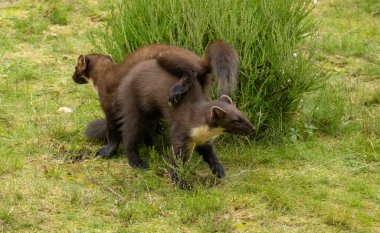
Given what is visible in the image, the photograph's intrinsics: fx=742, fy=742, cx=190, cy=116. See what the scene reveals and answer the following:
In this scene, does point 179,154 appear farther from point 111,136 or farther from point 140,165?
point 111,136

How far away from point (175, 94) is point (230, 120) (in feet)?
1.43

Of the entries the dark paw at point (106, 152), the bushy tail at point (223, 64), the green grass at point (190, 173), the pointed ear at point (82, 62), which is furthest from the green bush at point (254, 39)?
the dark paw at point (106, 152)

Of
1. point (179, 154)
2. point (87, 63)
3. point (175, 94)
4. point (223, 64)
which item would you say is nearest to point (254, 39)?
point (223, 64)

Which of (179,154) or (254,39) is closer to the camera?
(179,154)

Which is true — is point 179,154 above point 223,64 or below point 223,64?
below

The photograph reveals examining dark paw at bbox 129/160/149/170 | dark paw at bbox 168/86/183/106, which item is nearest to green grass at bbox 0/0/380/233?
dark paw at bbox 129/160/149/170

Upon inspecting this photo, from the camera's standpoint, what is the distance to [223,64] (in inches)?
203

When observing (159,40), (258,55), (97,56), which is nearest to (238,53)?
(258,55)

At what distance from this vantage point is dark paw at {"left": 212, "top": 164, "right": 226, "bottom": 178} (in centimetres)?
533

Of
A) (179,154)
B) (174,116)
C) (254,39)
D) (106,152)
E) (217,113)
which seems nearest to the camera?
(217,113)

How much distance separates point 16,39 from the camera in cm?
866

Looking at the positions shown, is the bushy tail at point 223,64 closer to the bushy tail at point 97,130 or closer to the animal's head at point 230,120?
the animal's head at point 230,120

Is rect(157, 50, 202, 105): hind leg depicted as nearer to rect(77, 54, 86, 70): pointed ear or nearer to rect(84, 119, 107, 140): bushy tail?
rect(84, 119, 107, 140): bushy tail

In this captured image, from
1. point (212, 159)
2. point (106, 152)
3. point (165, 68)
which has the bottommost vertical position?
point (106, 152)
